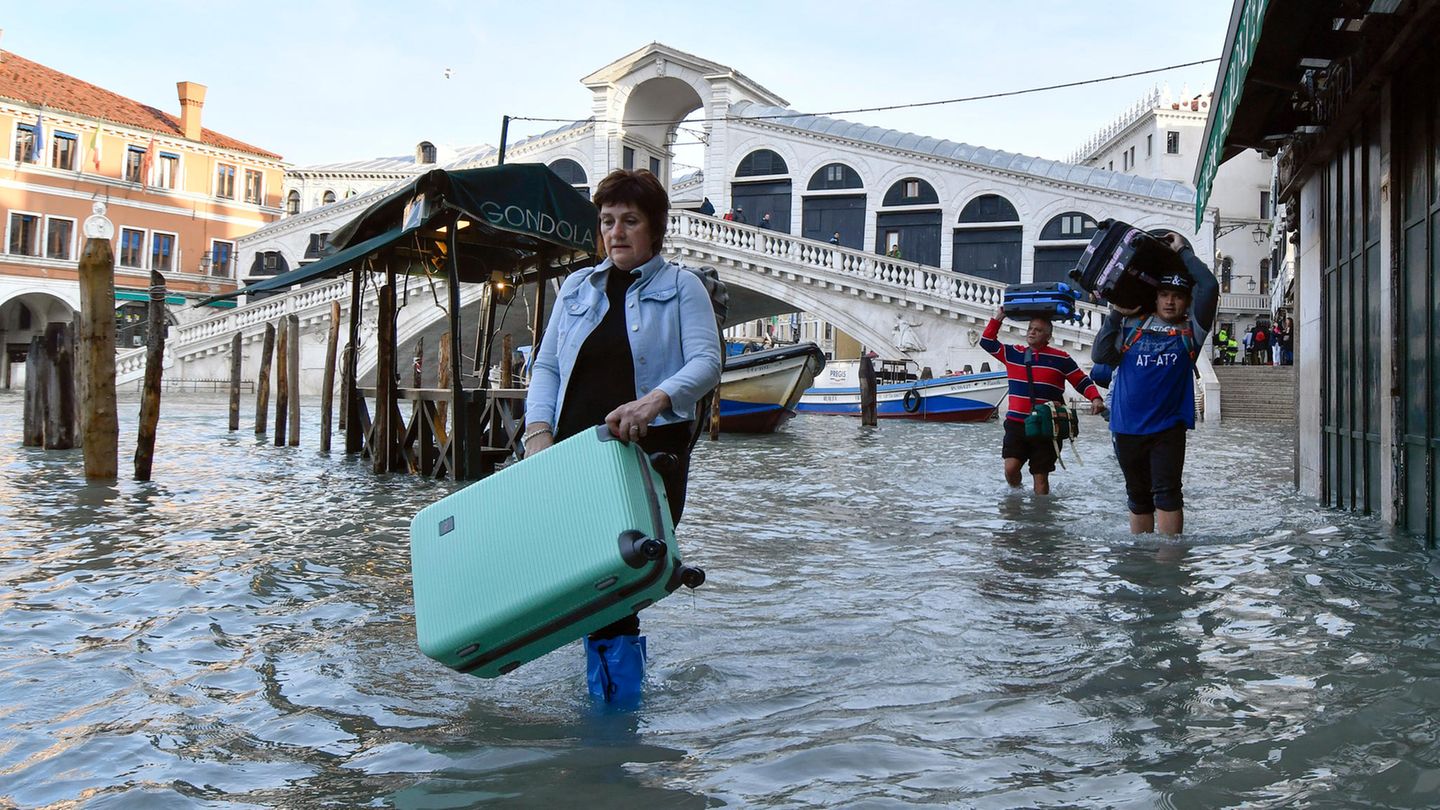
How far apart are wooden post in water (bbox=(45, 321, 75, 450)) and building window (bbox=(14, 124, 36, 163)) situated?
1207 inches

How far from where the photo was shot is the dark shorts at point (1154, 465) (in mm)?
5895

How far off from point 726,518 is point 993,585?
3045mm

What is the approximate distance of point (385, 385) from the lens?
36.9 ft

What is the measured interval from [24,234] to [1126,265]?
142 ft

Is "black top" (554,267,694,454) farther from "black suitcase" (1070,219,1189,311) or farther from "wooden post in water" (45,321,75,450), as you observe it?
"wooden post in water" (45,321,75,450)

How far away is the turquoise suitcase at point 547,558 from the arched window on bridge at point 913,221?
33798mm

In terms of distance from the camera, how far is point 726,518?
27.0 feet

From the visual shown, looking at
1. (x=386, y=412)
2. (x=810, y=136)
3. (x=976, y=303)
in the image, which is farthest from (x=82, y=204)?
(x=386, y=412)

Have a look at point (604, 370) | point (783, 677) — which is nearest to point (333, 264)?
point (604, 370)

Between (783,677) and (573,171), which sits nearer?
(783,677)

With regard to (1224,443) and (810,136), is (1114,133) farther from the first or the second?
(1224,443)

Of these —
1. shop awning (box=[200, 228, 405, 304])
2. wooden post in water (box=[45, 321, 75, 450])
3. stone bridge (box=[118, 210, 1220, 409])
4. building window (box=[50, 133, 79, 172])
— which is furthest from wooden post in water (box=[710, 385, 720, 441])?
building window (box=[50, 133, 79, 172])

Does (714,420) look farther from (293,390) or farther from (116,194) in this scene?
(116,194)

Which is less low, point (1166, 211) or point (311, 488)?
point (1166, 211)
